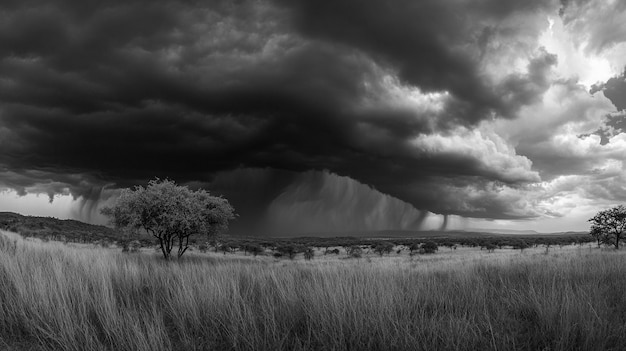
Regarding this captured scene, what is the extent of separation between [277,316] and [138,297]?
306 cm

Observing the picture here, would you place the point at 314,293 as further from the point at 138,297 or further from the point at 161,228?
the point at 161,228

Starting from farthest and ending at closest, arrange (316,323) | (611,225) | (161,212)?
(611,225) → (161,212) → (316,323)

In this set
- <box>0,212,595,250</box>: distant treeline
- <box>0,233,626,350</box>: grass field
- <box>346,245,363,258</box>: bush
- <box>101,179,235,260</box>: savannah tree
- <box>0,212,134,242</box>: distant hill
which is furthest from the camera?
<box>346,245,363,258</box>: bush

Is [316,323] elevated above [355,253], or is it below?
above

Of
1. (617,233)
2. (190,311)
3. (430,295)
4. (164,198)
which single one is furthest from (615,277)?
(617,233)

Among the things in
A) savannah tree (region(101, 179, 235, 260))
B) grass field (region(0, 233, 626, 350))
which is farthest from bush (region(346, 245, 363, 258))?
grass field (region(0, 233, 626, 350))

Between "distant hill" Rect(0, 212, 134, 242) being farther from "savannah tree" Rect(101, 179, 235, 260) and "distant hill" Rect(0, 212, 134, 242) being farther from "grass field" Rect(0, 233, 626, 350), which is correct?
"grass field" Rect(0, 233, 626, 350)

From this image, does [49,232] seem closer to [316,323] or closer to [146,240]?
[146,240]

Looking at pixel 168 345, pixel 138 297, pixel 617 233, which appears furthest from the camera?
pixel 617 233

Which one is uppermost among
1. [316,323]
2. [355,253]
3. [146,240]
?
[316,323]

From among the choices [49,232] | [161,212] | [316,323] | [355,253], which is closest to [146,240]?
[49,232]

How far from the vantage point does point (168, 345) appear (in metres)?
Answer: 4.19

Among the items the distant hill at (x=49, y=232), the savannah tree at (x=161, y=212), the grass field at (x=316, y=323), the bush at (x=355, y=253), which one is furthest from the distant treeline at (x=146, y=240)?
the grass field at (x=316, y=323)

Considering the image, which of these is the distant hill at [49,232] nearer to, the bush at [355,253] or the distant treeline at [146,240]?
the distant treeline at [146,240]
